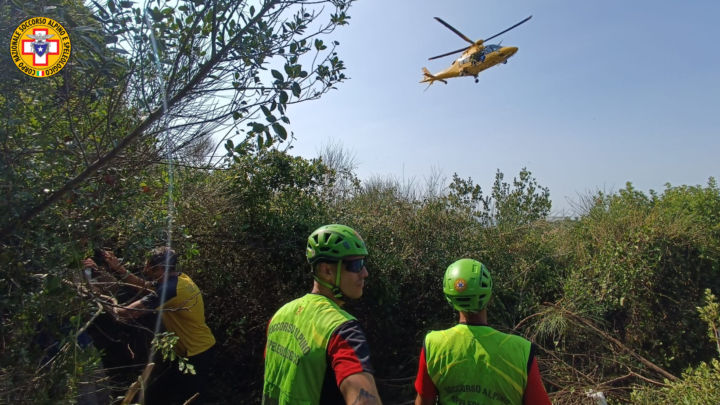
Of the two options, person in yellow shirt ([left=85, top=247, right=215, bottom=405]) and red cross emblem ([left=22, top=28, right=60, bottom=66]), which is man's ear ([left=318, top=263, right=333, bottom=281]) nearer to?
red cross emblem ([left=22, top=28, right=60, bottom=66])

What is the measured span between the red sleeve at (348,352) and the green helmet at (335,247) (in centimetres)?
33

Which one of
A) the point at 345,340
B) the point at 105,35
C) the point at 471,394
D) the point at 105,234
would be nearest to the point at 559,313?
the point at 471,394

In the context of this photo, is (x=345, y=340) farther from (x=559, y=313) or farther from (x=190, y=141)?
(x=559, y=313)

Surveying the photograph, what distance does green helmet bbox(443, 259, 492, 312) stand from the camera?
2.46m

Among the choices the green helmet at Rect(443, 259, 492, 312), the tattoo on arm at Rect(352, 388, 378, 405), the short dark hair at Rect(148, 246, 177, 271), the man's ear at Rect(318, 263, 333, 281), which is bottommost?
the tattoo on arm at Rect(352, 388, 378, 405)

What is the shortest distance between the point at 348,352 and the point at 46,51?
1910 millimetres

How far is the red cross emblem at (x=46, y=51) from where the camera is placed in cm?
200

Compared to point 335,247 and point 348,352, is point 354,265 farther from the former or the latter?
point 348,352

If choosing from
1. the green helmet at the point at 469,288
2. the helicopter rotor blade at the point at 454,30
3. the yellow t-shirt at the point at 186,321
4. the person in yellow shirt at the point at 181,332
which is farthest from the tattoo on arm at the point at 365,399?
the helicopter rotor blade at the point at 454,30

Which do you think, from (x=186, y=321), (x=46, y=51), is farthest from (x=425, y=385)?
(x=186, y=321)

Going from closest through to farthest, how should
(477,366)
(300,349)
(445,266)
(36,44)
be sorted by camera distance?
(300,349) → (36,44) → (477,366) → (445,266)

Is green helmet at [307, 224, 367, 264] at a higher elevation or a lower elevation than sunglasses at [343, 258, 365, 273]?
higher

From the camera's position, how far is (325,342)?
1810 millimetres

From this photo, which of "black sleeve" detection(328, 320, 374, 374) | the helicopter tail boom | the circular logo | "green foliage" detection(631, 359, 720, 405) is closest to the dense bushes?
"green foliage" detection(631, 359, 720, 405)
